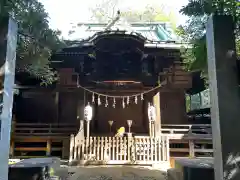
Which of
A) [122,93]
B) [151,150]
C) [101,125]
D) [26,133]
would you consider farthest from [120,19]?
[26,133]

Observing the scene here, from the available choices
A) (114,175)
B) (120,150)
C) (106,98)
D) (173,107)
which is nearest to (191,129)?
(173,107)

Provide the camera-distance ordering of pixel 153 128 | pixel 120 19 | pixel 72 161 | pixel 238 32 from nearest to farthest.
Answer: pixel 238 32
pixel 72 161
pixel 153 128
pixel 120 19

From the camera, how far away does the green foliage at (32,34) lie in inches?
166

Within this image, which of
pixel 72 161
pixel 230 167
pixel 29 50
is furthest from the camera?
pixel 72 161

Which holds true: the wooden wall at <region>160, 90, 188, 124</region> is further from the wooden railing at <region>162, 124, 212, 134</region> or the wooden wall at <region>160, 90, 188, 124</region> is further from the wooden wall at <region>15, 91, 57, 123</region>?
the wooden wall at <region>15, 91, 57, 123</region>

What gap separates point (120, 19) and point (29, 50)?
24.4 ft

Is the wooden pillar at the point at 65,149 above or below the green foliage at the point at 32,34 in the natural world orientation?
below

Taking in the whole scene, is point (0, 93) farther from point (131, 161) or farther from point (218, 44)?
point (131, 161)

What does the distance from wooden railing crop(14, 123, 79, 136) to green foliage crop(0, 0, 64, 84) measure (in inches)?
248

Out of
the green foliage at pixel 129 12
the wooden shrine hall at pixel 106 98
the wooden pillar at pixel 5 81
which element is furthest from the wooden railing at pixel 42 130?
the green foliage at pixel 129 12

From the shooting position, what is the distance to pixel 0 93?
3531mm

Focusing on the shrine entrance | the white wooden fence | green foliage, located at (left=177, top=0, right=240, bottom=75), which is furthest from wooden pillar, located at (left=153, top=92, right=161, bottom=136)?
green foliage, located at (left=177, top=0, right=240, bottom=75)

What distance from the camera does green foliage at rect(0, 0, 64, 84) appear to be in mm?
4219

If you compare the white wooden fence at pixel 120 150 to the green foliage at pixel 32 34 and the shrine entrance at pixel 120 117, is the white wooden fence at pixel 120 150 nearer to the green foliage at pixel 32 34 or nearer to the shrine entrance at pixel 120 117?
the shrine entrance at pixel 120 117
